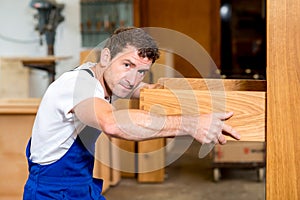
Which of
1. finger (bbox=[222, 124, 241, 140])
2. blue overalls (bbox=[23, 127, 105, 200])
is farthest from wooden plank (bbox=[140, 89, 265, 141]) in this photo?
blue overalls (bbox=[23, 127, 105, 200])

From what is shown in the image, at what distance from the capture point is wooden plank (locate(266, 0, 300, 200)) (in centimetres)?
82

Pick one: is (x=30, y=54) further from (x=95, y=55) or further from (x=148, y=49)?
(x=148, y=49)

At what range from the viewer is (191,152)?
530 centimetres

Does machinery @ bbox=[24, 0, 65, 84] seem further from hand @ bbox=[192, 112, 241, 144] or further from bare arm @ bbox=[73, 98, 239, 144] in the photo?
hand @ bbox=[192, 112, 241, 144]

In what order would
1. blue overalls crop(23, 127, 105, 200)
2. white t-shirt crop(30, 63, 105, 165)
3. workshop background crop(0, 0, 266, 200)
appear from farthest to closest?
workshop background crop(0, 0, 266, 200) → blue overalls crop(23, 127, 105, 200) → white t-shirt crop(30, 63, 105, 165)

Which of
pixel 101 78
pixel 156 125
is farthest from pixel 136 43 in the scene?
pixel 156 125

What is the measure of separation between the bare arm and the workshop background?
2.09 meters

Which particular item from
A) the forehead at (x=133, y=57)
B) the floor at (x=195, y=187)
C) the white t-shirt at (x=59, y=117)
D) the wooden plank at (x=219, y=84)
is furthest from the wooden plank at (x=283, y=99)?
the floor at (x=195, y=187)

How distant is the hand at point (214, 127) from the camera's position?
0.88 meters

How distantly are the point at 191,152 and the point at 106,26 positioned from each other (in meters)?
2.02

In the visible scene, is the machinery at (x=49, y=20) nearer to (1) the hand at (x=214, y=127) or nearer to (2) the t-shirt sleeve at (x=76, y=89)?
(2) the t-shirt sleeve at (x=76, y=89)

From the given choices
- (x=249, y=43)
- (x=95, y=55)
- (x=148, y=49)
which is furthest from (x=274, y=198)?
(x=249, y=43)

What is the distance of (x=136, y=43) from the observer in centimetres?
115

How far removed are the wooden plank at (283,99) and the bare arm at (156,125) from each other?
80 mm
